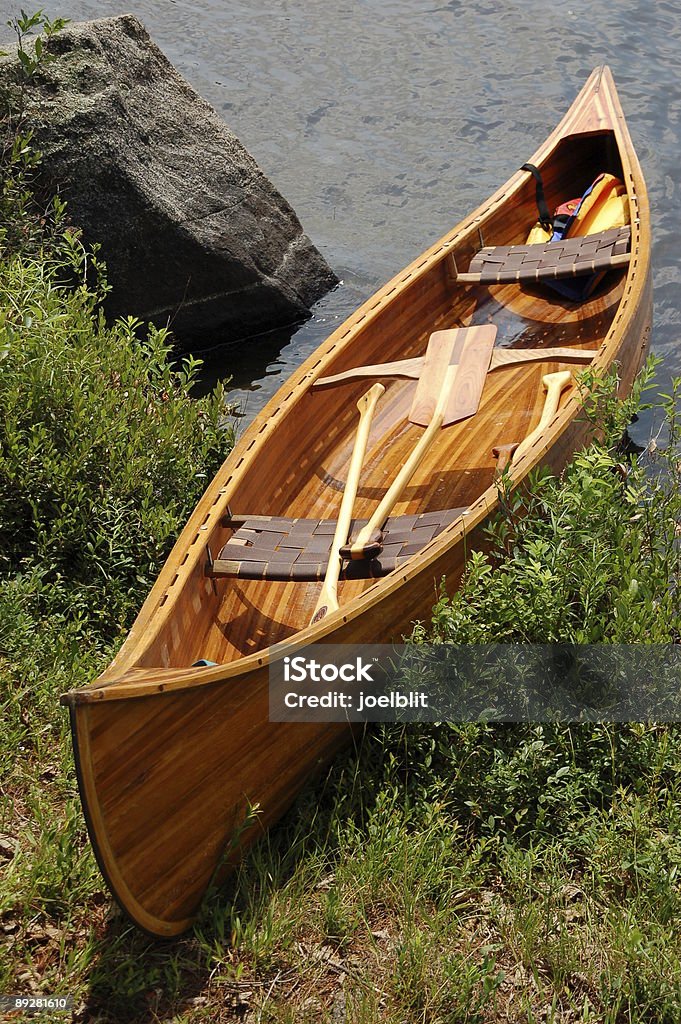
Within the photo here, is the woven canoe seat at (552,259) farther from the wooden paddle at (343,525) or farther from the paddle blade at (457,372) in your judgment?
the wooden paddle at (343,525)

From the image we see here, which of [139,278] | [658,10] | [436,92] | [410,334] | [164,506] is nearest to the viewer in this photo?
[164,506]

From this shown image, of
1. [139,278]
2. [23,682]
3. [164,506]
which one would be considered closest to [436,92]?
[139,278]

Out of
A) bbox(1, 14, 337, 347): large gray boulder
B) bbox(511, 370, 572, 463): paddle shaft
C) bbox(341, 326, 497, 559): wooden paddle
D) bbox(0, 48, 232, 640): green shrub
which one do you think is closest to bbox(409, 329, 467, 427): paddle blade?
bbox(341, 326, 497, 559): wooden paddle

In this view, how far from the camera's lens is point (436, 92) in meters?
10.4

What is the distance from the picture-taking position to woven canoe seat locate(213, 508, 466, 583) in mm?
3963

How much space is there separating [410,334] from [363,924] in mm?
3502

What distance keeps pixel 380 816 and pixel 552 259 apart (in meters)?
3.63

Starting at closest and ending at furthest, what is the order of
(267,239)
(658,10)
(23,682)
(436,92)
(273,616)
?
(23,682) < (273,616) < (267,239) < (436,92) < (658,10)

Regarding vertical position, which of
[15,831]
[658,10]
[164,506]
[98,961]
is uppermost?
[658,10]

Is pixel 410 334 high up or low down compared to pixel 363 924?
up

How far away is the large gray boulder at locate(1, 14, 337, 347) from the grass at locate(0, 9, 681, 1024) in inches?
76.0

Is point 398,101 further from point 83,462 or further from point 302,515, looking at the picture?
point 83,462

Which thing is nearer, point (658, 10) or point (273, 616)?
point (273, 616)

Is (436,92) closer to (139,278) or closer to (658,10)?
(658,10)
